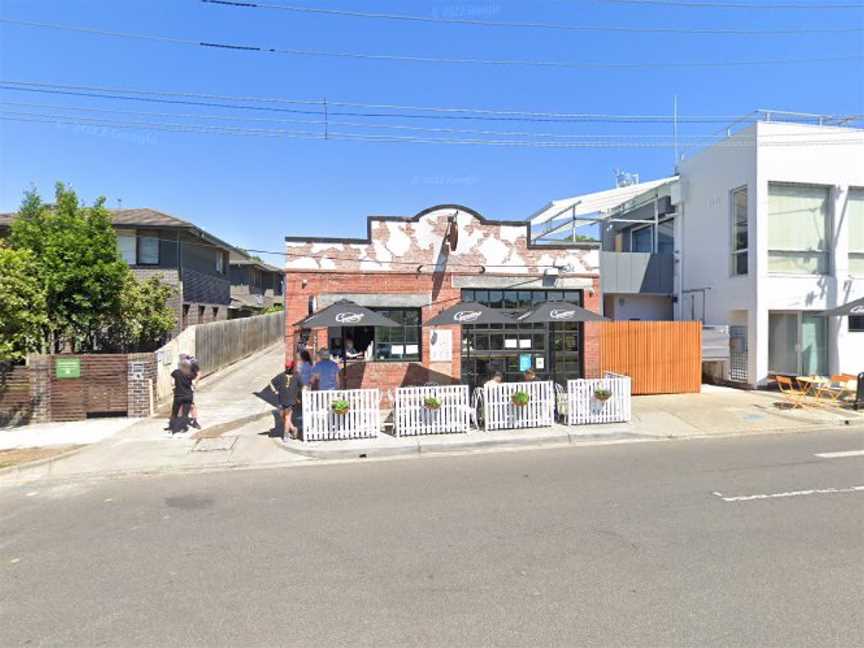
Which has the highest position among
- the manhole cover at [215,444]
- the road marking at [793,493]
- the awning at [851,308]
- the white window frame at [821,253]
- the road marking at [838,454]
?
the white window frame at [821,253]

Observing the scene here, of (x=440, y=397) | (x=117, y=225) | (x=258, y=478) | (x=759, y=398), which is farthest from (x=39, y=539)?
(x=117, y=225)

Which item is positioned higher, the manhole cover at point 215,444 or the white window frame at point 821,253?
the white window frame at point 821,253

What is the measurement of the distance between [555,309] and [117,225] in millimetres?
17042

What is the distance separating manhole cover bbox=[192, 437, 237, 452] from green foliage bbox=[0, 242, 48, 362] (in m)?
4.57

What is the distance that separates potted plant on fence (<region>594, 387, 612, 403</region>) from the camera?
10.1 metres

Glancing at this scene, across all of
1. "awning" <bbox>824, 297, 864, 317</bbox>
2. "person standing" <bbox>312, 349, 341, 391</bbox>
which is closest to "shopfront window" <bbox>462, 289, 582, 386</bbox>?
"person standing" <bbox>312, 349, 341, 391</bbox>

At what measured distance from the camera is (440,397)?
9.59 meters

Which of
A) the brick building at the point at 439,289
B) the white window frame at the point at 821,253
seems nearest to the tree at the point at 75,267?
the brick building at the point at 439,289

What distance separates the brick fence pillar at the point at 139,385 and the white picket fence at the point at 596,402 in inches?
369

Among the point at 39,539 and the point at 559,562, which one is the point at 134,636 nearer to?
the point at 39,539

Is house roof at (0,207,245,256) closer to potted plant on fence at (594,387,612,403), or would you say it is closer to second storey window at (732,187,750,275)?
potted plant on fence at (594,387,612,403)

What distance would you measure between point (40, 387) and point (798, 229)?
20.4 m

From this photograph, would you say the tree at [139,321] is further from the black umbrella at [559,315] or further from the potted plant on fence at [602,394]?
the potted plant on fence at [602,394]

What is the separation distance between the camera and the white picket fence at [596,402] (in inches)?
399
